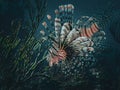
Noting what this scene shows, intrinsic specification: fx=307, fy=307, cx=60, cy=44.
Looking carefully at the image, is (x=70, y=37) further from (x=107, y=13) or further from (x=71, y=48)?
(x=107, y=13)

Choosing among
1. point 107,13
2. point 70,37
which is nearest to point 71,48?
point 70,37

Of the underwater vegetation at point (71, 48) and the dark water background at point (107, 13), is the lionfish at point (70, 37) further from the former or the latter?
the dark water background at point (107, 13)

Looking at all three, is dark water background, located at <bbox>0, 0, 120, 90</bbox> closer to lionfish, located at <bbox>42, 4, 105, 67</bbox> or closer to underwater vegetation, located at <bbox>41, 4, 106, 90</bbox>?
underwater vegetation, located at <bbox>41, 4, 106, 90</bbox>

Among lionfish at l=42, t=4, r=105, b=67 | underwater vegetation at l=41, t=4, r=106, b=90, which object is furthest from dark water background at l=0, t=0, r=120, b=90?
lionfish at l=42, t=4, r=105, b=67

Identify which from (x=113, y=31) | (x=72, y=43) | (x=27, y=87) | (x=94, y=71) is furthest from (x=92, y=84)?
(x=113, y=31)

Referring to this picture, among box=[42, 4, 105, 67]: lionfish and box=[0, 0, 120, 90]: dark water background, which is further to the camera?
box=[0, 0, 120, 90]: dark water background

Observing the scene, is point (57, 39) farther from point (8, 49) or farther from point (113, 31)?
point (113, 31)
